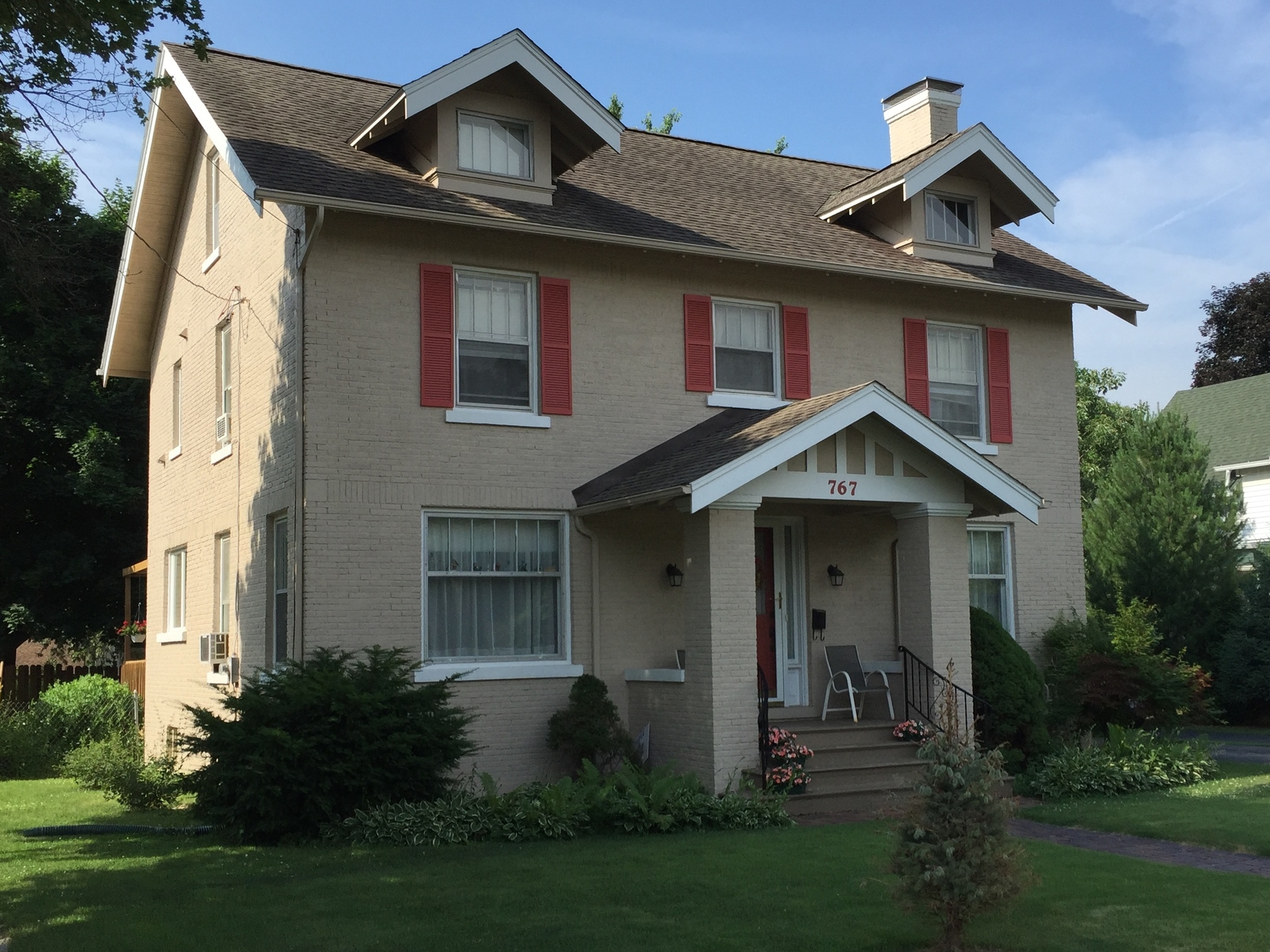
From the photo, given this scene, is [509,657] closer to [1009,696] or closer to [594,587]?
[594,587]

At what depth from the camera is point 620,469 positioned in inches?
570

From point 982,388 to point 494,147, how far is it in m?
7.26

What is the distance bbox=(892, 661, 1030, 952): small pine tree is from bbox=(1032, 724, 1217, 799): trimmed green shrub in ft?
23.9

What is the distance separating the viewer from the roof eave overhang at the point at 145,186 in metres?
13.7

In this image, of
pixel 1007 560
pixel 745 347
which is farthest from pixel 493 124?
pixel 1007 560

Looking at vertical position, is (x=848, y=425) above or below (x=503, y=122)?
below

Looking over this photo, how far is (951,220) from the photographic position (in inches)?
693

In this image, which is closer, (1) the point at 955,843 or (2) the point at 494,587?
(1) the point at 955,843

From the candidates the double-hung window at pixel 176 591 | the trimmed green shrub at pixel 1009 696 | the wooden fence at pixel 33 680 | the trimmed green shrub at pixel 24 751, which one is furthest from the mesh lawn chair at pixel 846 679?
the wooden fence at pixel 33 680

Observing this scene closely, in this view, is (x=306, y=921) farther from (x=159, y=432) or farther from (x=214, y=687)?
(x=159, y=432)

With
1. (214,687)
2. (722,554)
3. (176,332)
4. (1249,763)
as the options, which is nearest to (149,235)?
(176,332)

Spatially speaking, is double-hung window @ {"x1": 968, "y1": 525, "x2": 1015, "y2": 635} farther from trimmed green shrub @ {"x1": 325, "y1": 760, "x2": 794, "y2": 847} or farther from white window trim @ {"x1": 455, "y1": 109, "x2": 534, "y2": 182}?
white window trim @ {"x1": 455, "y1": 109, "x2": 534, "y2": 182}

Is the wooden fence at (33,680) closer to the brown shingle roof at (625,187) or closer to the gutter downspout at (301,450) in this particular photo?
the brown shingle roof at (625,187)

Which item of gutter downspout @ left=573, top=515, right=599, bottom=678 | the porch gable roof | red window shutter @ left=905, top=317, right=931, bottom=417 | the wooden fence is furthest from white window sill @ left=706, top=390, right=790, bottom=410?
the wooden fence
